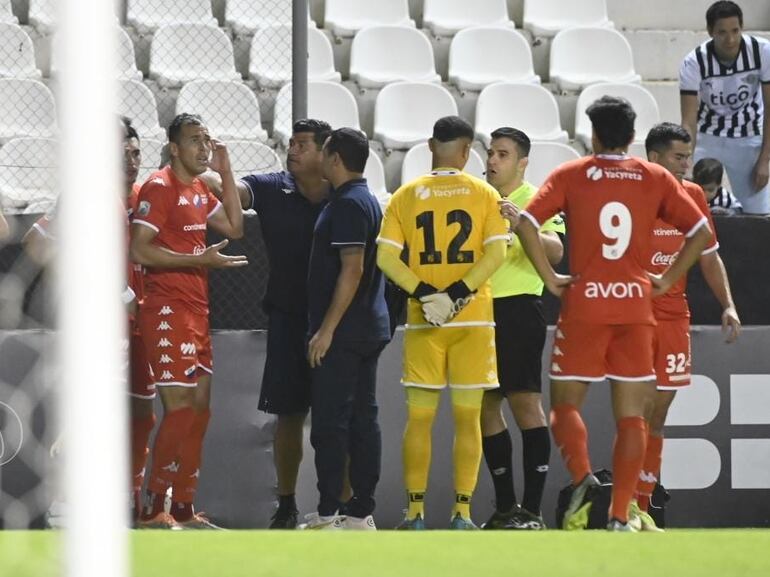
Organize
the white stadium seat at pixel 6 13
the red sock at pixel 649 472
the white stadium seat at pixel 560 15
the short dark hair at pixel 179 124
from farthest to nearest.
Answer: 1. the white stadium seat at pixel 560 15
2. the white stadium seat at pixel 6 13
3. the red sock at pixel 649 472
4. the short dark hair at pixel 179 124

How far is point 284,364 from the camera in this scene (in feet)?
23.5

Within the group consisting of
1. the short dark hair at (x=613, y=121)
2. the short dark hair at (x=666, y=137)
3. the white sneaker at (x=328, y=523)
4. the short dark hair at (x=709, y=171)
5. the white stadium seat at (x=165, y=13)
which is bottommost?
the white sneaker at (x=328, y=523)

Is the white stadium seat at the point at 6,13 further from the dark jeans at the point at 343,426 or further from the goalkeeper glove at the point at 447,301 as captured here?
the goalkeeper glove at the point at 447,301

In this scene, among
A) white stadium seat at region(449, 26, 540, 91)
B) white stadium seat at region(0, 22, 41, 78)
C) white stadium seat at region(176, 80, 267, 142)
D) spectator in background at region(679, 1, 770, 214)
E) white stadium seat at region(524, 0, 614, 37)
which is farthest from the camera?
white stadium seat at region(524, 0, 614, 37)

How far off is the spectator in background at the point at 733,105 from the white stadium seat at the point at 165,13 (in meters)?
3.58

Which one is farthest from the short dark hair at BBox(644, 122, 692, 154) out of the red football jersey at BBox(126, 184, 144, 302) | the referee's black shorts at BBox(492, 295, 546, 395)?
the red football jersey at BBox(126, 184, 144, 302)

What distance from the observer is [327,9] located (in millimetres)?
11297

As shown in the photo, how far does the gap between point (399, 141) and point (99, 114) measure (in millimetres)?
7608

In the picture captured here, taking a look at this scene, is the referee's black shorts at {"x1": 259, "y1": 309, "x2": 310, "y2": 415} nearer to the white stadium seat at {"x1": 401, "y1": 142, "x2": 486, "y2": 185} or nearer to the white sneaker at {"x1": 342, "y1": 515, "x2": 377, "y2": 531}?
the white sneaker at {"x1": 342, "y1": 515, "x2": 377, "y2": 531}

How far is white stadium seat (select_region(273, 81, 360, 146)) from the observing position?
33.5 feet

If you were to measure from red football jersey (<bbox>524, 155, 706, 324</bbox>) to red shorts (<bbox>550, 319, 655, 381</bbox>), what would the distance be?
0.18 ft

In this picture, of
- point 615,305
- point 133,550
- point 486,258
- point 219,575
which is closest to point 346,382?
point 486,258

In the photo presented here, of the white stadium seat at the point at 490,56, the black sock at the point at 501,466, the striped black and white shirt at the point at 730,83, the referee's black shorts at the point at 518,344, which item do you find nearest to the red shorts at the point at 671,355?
the referee's black shorts at the point at 518,344

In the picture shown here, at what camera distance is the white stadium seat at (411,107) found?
10.5 meters
